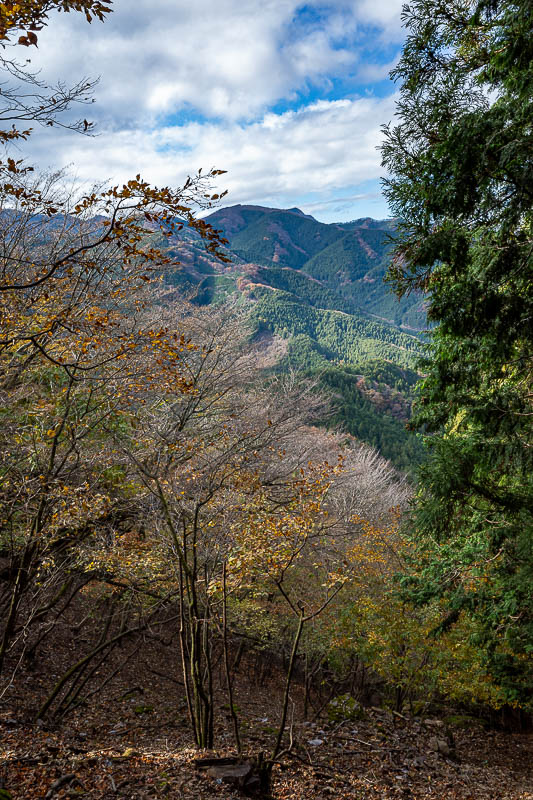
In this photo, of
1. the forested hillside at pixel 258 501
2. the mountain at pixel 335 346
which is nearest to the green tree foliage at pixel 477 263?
the forested hillside at pixel 258 501

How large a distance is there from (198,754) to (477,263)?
255 inches

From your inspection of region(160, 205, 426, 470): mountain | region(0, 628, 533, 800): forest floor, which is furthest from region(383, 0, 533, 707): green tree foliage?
region(160, 205, 426, 470): mountain

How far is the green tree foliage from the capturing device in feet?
14.5

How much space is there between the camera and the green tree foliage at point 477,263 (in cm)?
441

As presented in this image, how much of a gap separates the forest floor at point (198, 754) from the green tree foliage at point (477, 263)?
2737 mm

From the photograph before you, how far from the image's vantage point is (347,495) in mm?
23812

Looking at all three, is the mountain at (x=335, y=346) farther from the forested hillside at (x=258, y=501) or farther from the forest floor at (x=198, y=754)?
the forest floor at (x=198, y=754)

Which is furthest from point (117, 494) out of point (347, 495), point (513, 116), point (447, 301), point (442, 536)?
point (347, 495)

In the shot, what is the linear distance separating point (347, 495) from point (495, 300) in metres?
19.8

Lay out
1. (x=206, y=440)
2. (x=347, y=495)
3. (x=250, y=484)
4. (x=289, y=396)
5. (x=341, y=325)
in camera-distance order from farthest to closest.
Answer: (x=341, y=325), (x=347, y=495), (x=289, y=396), (x=206, y=440), (x=250, y=484)

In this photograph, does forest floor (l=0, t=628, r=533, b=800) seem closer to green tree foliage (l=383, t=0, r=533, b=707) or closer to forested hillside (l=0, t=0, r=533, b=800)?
forested hillside (l=0, t=0, r=533, b=800)

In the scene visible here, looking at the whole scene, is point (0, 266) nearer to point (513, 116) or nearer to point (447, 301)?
point (447, 301)

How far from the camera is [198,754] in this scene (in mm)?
5449

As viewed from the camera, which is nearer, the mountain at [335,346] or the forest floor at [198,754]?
the forest floor at [198,754]
